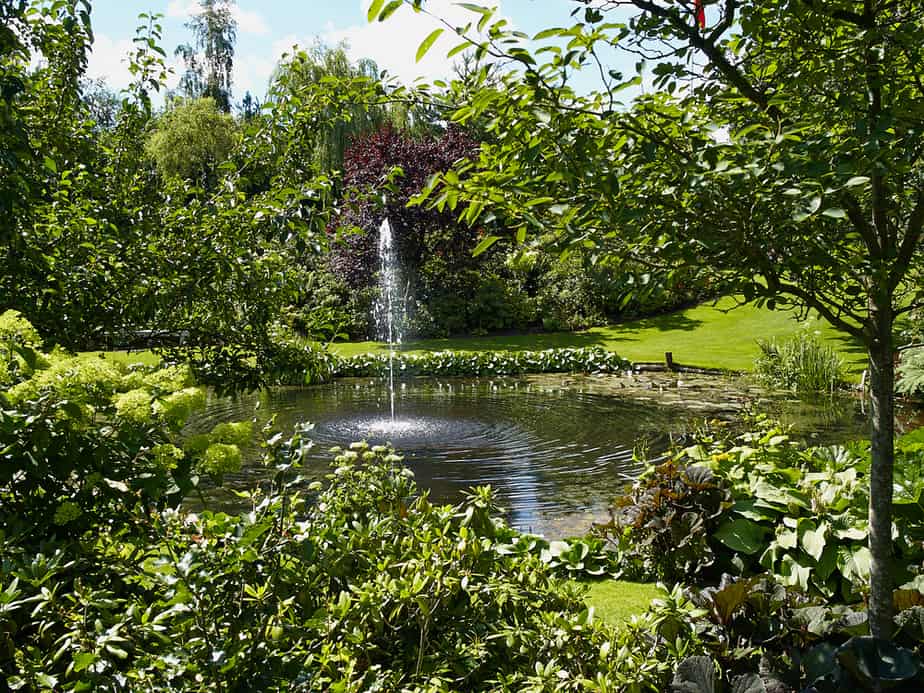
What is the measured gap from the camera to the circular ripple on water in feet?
22.2

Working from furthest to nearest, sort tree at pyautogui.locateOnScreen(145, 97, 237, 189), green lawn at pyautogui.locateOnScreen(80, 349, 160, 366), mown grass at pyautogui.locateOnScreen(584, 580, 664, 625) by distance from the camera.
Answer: tree at pyautogui.locateOnScreen(145, 97, 237, 189) < mown grass at pyautogui.locateOnScreen(584, 580, 664, 625) < green lawn at pyautogui.locateOnScreen(80, 349, 160, 366)

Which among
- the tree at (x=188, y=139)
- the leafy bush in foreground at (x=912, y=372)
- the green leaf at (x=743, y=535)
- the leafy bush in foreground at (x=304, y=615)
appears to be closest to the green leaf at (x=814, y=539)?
the green leaf at (x=743, y=535)

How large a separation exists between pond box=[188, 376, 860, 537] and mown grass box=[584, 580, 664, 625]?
1225 mm

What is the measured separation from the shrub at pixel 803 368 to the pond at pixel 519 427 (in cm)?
82

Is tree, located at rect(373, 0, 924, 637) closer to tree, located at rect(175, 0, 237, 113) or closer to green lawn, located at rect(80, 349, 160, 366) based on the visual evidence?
green lawn, located at rect(80, 349, 160, 366)

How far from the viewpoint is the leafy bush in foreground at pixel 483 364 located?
53.0 feet

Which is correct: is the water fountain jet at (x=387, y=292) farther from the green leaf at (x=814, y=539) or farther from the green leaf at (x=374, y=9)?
the green leaf at (x=374, y=9)

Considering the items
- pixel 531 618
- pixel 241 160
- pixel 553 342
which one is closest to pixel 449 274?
pixel 553 342

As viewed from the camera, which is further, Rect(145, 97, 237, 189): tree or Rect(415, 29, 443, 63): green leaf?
Rect(145, 97, 237, 189): tree

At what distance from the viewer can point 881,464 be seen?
2.43 m

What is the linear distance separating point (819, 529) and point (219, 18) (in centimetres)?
3764

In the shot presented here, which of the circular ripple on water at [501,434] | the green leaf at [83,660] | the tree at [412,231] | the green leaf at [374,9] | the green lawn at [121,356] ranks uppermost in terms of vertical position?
the tree at [412,231]

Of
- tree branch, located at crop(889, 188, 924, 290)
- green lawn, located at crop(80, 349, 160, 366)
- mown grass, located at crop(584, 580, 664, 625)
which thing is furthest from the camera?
mown grass, located at crop(584, 580, 664, 625)

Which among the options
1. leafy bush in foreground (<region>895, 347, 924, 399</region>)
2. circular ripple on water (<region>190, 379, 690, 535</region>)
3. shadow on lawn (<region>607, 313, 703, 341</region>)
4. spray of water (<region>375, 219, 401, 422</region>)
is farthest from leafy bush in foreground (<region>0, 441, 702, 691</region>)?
spray of water (<region>375, 219, 401, 422</region>)
